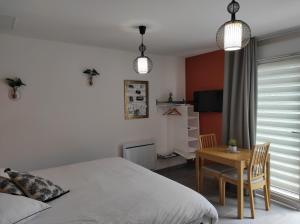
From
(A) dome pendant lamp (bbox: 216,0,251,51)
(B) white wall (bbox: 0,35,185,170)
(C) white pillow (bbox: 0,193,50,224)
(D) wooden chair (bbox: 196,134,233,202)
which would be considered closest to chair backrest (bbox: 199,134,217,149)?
(D) wooden chair (bbox: 196,134,233,202)

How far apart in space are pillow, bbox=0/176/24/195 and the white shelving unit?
3015 millimetres

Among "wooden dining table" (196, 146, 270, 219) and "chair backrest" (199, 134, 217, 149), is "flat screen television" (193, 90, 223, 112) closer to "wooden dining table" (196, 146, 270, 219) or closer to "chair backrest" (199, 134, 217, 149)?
"chair backrest" (199, 134, 217, 149)

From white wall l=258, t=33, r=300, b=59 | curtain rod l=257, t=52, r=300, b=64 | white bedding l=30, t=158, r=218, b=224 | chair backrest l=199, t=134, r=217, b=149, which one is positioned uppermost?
white wall l=258, t=33, r=300, b=59

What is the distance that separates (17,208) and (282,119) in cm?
318

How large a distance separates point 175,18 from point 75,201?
6.76 ft

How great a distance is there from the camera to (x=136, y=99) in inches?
158

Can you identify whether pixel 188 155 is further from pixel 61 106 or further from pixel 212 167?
pixel 61 106

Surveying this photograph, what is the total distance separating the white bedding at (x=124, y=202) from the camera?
1520 millimetres

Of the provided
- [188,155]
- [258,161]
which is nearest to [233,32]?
[258,161]

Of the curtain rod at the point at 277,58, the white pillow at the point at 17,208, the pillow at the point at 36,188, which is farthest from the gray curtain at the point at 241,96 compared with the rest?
the white pillow at the point at 17,208

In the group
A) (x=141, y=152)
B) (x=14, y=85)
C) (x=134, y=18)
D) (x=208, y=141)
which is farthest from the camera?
(x=141, y=152)

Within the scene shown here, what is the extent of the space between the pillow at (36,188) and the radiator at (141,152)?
199cm

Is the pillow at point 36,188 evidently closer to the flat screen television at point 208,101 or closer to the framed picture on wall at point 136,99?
the framed picture on wall at point 136,99

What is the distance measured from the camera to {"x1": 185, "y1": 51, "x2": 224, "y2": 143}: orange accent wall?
12.8 ft
